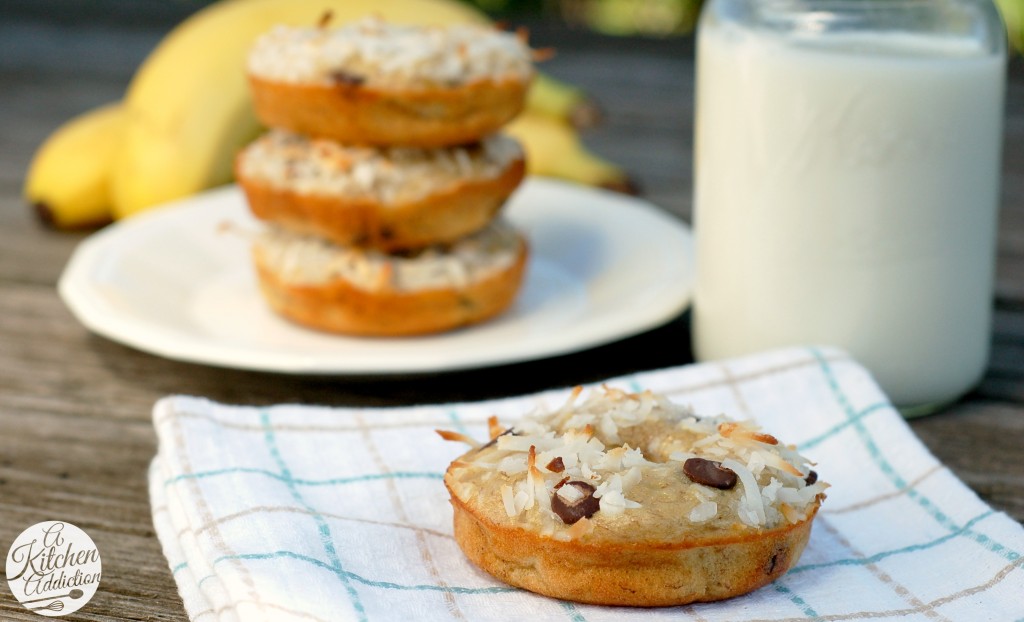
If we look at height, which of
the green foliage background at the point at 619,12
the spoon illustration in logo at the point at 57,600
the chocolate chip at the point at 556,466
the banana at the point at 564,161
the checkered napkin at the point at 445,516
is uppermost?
the chocolate chip at the point at 556,466

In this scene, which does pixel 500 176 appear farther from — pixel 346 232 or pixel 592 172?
pixel 592 172

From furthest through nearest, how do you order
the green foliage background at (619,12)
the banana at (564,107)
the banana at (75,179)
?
the green foliage background at (619,12) → the banana at (564,107) → the banana at (75,179)

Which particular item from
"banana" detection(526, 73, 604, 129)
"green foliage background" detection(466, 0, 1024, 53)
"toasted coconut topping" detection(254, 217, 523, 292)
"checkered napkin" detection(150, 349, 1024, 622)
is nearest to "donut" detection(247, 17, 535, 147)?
"toasted coconut topping" detection(254, 217, 523, 292)

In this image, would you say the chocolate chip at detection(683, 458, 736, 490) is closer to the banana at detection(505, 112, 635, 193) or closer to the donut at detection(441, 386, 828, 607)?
the donut at detection(441, 386, 828, 607)

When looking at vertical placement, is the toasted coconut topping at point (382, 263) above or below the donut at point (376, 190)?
below

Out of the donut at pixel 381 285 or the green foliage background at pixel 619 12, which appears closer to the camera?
the donut at pixel 381 285

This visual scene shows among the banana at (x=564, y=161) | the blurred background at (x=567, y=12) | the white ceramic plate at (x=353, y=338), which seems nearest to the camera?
the white ceramic plate at (x=353, y=338)

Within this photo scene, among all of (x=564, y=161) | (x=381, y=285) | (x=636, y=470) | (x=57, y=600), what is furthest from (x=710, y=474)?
(x=564, y=161)

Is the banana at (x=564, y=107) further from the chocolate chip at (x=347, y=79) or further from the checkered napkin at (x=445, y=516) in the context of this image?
the checkered napkin at (x=445, y=516)

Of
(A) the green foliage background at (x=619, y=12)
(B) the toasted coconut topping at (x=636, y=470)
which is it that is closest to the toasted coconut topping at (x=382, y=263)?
(B) the toasted coconut topping at (x=636, y=470)
